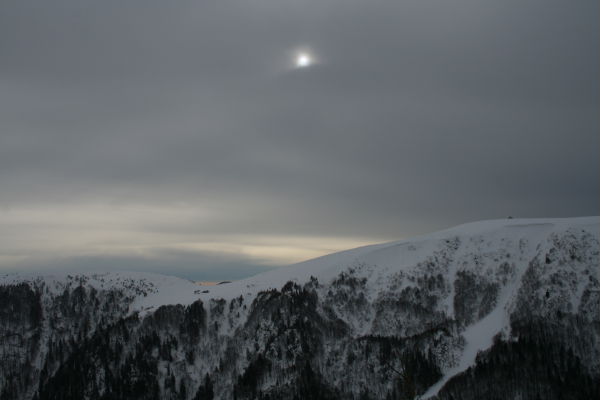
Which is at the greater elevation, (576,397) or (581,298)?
(581,298)

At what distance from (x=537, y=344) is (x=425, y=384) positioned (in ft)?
136

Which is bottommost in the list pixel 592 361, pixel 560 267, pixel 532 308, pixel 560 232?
pixel 592 361

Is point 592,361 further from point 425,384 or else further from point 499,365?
point 425,384

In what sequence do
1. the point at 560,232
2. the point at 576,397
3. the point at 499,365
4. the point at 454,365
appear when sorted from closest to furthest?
1. the point at 576,397
2. the point at 499,365
3. the point at 454,365
4. the point at 560,232

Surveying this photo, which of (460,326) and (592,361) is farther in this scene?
(460,326)

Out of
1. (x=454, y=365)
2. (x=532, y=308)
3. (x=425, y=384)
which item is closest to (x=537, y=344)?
(x=532, y=308)

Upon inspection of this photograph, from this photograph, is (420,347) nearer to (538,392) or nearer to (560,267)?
(538,392)

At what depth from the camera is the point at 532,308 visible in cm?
18325

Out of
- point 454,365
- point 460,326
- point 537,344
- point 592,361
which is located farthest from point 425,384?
point 592,361

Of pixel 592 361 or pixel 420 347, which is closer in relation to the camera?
pixel 592 361

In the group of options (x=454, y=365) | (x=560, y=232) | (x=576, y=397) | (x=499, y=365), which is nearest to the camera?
(x=576, y=397)

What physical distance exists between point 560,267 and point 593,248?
15.1 meters

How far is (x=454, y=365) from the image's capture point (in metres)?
186

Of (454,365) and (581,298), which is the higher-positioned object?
(581,298)
